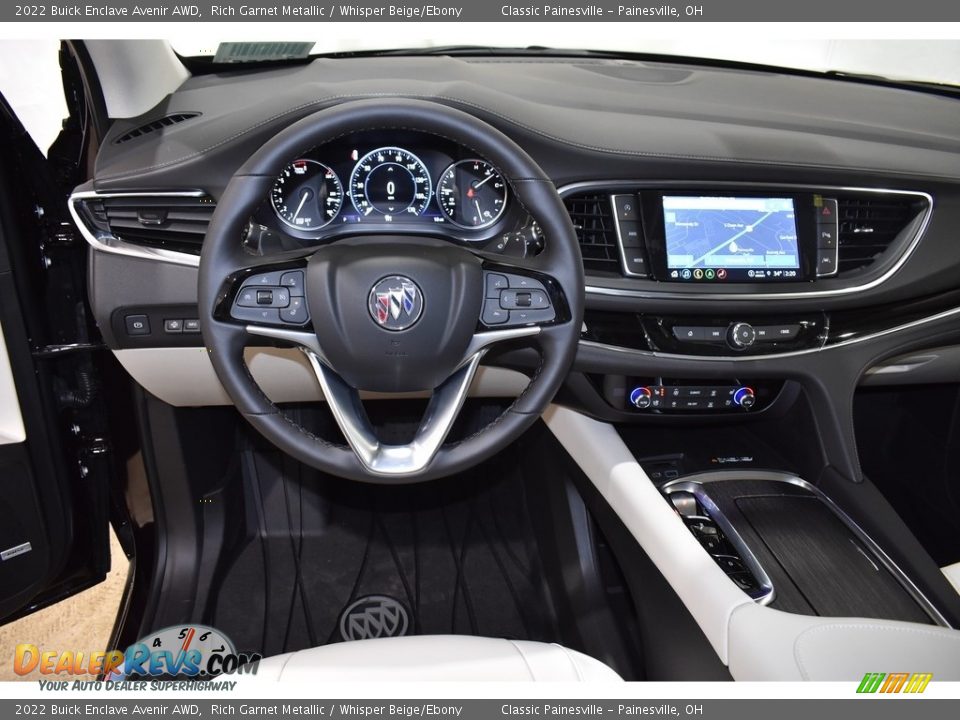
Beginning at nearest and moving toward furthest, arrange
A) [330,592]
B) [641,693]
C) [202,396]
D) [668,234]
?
[641,693] < [668,234] < [202,396] < [330,592]

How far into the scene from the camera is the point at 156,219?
1254 millimetres

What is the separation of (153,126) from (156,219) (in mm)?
206

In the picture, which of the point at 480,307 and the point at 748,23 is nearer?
the point at 480,307

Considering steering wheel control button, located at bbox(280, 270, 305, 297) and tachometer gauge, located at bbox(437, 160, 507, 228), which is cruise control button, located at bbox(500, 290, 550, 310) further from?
steering wheel control button, located at bbox(280, 270, 305, 297)

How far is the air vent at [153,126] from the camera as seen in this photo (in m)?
1.32

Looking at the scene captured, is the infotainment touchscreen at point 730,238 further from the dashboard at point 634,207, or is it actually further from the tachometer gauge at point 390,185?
the tachometer gauge at point 390,185

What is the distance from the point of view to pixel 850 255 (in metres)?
1.44

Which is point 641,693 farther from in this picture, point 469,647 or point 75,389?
point 75,389

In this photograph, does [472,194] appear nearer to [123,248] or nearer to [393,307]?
[393,307]

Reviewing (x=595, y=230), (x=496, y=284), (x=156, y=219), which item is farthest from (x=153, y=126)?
(x=595, y=230)

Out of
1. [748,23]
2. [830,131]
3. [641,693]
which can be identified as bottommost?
[641,693]

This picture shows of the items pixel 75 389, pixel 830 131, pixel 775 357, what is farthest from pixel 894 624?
pixel 75 389

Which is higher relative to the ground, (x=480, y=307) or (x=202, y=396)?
(x=480, y=307)

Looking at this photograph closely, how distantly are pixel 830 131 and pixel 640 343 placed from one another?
0.60m
